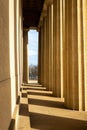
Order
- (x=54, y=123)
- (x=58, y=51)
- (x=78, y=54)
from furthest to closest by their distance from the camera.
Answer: (x=58, y=51), (x=78, y=54), (x=54, y=123)

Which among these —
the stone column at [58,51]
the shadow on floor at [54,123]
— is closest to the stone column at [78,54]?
the shadow on floor at [54,123]

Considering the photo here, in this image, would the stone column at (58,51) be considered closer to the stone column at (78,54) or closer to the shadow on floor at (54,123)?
the stone column at (78,54)

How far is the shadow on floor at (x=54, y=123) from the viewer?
31.3ft

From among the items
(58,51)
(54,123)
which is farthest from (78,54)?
(58,51)

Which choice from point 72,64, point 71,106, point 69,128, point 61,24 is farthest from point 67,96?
point 61,24

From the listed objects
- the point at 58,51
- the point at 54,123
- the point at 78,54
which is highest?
the point at 58,51

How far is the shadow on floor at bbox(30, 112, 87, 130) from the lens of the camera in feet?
31.3

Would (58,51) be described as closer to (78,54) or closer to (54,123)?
(78,54)

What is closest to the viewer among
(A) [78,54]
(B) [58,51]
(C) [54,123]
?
(C) [54,123]

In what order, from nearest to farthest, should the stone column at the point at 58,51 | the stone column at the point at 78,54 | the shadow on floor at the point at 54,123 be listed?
the shadow on floor at the point at 54,123, the stone column at the point at 78,54, the stone column at the point at 58,51

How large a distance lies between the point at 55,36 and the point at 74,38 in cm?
771

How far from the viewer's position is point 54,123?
406 inches

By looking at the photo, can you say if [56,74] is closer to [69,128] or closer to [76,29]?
[76,29]

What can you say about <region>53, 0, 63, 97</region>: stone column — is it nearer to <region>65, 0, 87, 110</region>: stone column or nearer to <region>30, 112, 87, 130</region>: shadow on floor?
<region>65, 0, 87, 110</region>: stone column
